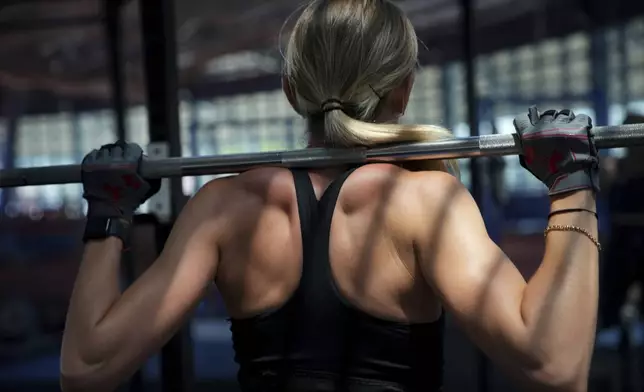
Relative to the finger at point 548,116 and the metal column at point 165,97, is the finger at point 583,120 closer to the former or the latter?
the finger at point 548,116

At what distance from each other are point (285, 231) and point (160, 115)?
3.74 ft

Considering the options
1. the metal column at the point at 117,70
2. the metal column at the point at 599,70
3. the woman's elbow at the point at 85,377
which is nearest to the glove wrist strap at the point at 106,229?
the woman's elbow at the point at 85,377

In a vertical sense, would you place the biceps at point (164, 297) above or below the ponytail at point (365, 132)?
below

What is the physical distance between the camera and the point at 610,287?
8.86 feet

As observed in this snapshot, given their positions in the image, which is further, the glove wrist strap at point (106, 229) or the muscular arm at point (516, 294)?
the glove wrist strap at point (106, 229)

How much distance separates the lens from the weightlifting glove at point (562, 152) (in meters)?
1.10

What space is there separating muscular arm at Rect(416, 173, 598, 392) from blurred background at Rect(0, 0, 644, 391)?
1.57 meters

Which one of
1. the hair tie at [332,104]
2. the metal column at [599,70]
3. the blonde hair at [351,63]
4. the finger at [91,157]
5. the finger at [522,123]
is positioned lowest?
the finger at [91,157]

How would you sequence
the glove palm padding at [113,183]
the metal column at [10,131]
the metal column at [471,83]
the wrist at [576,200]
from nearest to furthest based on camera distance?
the wrist at [576,200], the glove palm padding at [113,183], the metal column at [471,83], the metal column at [10,131]

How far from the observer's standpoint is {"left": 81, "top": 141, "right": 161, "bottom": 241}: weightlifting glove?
4.14 feet

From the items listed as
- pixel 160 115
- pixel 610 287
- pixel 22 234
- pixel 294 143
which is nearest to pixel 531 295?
pixel 160 115

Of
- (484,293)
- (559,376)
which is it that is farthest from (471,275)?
(559,376)

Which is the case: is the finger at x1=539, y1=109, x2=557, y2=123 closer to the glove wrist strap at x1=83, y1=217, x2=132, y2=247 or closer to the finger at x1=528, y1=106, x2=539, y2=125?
the finger at x1=528, y1=106, x2=539, y2=125

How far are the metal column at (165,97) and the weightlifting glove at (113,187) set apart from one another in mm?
755
